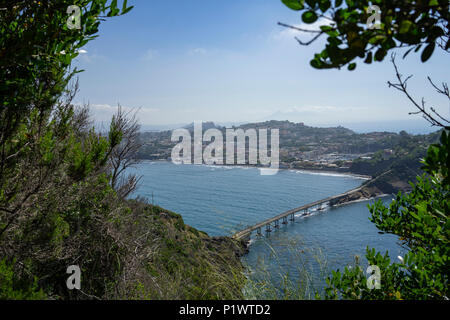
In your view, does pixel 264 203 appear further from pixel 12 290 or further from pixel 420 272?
pixel 12 290

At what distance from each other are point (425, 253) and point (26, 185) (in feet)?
11.5

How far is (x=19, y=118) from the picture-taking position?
9.17 feet

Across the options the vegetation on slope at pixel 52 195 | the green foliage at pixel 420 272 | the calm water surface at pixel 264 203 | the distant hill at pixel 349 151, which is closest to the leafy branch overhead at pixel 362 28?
the green foliage at pixel 420 272

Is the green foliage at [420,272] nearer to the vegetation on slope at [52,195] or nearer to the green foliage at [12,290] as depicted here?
the vegetation on slope at [52,195]

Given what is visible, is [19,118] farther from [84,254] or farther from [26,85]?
[84,254]

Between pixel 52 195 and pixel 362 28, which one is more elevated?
pixel 362 28

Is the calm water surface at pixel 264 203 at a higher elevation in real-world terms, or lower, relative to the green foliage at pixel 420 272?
lower

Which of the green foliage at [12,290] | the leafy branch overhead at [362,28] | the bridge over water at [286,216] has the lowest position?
the bridge over water at [286,216]

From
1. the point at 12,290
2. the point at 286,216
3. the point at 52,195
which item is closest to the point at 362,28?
the point at 12,290

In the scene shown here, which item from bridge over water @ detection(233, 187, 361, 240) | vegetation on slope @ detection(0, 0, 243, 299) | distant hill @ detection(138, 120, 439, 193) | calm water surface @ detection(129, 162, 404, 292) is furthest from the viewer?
distant hill @ detection(138, 120, 439, 193)

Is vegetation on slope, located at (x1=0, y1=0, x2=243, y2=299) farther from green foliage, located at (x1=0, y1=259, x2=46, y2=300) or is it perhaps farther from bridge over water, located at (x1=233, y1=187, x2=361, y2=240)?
bridge over water, located at (x1=233, y1=187, x2=361, y2=240)

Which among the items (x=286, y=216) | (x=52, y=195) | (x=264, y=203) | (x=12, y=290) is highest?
(x=52, y=195)

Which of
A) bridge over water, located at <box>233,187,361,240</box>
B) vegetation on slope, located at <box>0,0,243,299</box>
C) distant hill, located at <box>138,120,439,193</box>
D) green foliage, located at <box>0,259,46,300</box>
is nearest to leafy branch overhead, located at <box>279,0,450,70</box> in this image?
vegetation on slope, located at <box>0,0,243,299</box>
